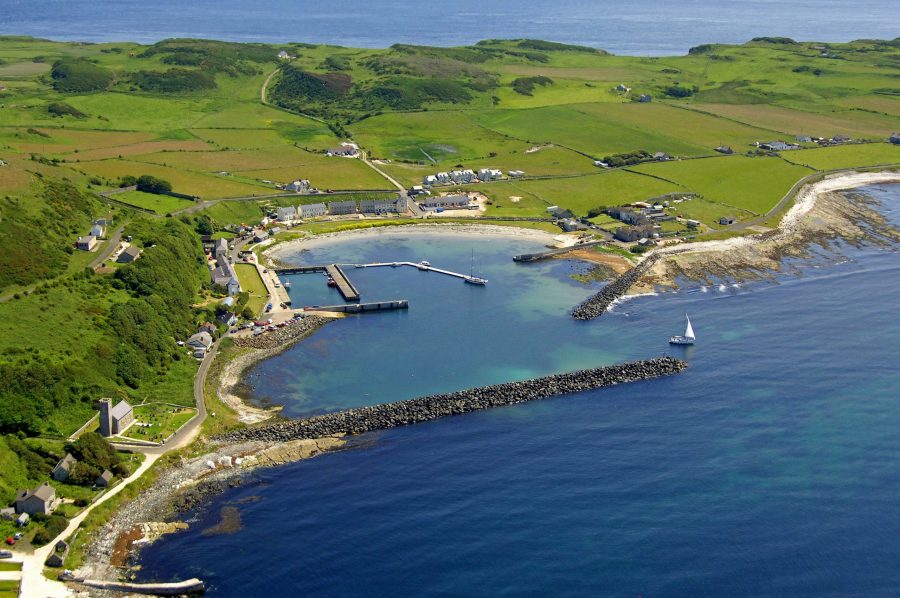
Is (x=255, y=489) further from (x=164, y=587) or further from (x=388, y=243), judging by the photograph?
(x=388, y=243)

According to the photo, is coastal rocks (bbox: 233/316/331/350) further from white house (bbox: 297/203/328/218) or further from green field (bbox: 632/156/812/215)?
green field (bbox: 632/156/812/215)

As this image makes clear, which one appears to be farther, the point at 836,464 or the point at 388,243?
the point at 388,243

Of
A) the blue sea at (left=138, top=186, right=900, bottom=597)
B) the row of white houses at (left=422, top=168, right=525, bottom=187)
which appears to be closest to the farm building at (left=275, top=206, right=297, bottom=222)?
the row of white houses at (left=422, top=168, right=525, bottom=187)

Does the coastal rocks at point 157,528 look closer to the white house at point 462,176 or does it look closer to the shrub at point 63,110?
the white house at point 462,176

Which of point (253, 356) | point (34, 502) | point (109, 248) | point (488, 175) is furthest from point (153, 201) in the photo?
point (34, 502)

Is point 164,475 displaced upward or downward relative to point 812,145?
downward

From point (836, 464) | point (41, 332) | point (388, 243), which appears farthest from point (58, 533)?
point (388, 243)

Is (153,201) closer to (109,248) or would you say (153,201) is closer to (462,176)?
(109,248)
